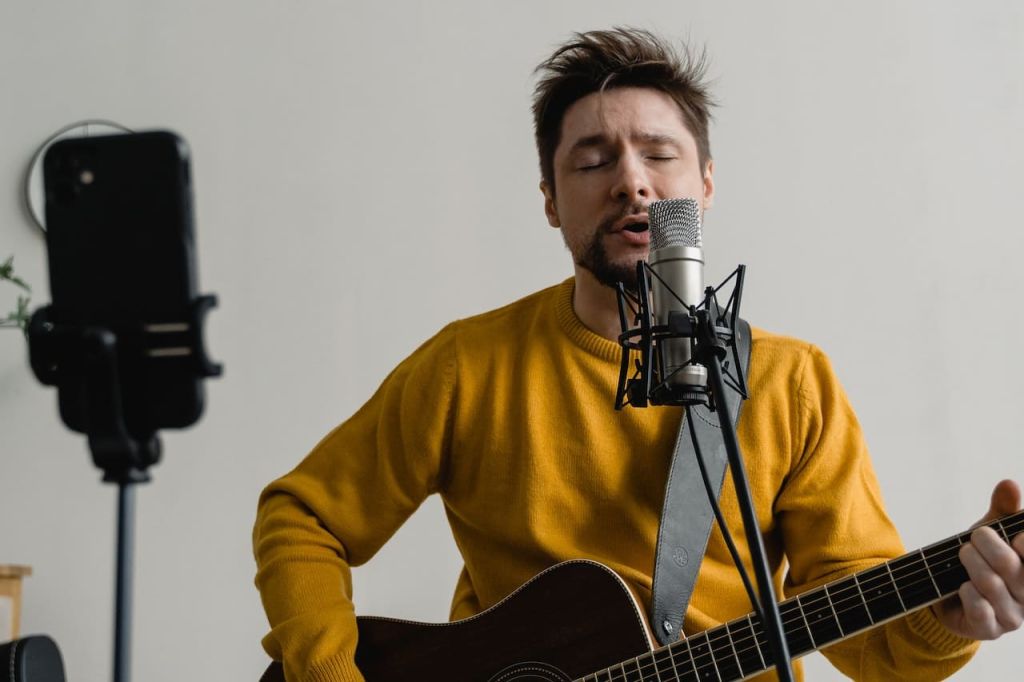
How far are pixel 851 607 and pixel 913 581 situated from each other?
81mm

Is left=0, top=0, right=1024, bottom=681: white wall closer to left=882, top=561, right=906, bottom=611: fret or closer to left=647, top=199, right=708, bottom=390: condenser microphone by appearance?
left=882, top=561, right=906, bottom=611: fret

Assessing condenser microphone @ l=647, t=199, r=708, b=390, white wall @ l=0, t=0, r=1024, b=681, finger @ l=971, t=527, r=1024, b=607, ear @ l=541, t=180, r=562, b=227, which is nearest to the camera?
condenser microphone @ l=647, t=199, r=708, b=390

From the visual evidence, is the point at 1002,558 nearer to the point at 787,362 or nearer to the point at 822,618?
the point at 822,618

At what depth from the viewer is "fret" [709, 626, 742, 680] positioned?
132 cm

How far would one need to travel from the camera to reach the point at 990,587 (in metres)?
1.20

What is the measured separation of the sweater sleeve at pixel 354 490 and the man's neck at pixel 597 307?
24 cm

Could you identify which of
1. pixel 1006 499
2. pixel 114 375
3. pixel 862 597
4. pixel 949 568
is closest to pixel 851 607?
pixel 862 597

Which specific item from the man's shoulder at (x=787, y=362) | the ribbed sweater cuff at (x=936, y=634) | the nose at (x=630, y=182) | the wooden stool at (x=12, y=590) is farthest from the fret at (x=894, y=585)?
the wooden stool at (x=12, y=590)

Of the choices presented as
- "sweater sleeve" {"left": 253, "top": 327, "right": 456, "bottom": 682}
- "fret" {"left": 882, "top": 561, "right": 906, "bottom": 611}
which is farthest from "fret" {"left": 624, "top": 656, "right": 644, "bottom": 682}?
"sweater sleeve" {"left": 253, "top": 327, "right": 456, "bottom": 682}

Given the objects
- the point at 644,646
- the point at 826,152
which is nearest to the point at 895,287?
the point at 826,152

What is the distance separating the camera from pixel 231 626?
253cm

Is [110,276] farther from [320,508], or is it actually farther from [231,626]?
[231,626]

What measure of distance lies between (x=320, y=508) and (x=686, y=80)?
37.6 inches

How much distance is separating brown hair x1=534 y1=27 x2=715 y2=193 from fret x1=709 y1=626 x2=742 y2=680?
0.79 m
